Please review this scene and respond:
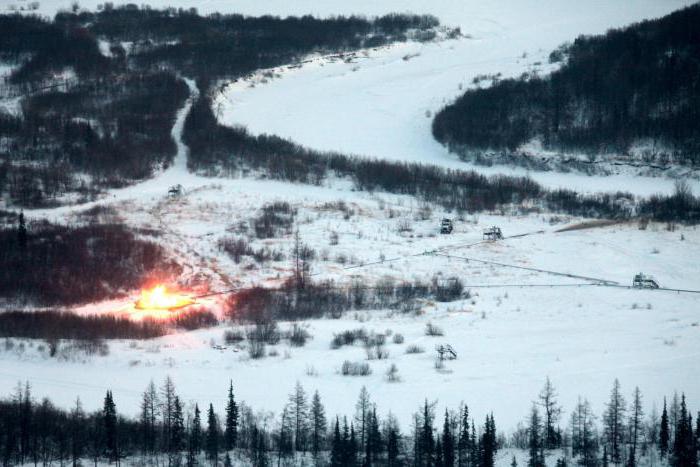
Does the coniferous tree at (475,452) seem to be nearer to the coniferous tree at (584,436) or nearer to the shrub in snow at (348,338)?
the coniferous tree at (584,436)

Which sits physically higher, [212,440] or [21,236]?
[21,236]

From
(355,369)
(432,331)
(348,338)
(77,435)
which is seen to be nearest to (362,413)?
(355,369)

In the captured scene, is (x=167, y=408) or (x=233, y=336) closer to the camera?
(x=167, y=408)

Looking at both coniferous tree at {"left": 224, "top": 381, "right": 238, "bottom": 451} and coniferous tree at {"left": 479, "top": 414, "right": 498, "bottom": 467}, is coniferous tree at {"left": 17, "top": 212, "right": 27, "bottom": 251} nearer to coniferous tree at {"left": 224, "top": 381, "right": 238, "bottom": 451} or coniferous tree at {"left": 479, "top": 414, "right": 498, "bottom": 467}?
coniferous tree at {"left": 224, "top": 381, "right": 238, "bottom": 451}

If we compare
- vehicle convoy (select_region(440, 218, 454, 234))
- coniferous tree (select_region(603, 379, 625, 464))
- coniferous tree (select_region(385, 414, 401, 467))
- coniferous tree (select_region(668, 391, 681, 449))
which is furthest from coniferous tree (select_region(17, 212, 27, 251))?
coniferous tree (select_region(668, 391, 681, 449))

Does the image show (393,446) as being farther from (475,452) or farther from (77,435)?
(77,435)

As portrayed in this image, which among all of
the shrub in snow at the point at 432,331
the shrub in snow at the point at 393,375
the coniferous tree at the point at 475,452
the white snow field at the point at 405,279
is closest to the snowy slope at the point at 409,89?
the white snow field at the point at 405,279

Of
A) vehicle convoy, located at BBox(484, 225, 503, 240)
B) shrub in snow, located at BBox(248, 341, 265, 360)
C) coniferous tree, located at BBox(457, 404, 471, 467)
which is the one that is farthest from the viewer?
vehicle convoy, located at BBox(484, 225, 503, 240)
